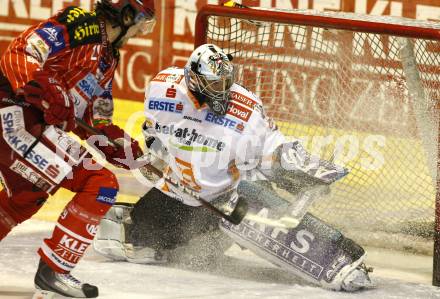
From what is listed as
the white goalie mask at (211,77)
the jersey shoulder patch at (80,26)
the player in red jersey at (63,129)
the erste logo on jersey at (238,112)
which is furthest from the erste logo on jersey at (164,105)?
the jersey shoulder patch at (80,26)

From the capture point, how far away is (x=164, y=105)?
4.49 meters

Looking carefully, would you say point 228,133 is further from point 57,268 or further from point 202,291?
point 57,268

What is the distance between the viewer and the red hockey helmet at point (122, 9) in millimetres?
3703

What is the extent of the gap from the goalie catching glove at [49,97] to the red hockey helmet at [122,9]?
1.39 ft

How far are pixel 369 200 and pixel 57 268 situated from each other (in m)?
1.96

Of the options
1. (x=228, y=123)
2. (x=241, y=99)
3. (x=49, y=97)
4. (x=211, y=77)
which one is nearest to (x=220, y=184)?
(x=228, y=123)

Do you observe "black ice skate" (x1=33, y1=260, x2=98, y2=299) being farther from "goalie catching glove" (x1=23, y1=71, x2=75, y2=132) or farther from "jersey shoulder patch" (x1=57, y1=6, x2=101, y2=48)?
"jersey shoulder patch" (x1=57, y1=6, x2=101, y2=48)

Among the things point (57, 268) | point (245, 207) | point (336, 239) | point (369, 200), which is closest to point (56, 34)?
point (57, 268)

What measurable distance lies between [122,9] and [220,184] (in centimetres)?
107

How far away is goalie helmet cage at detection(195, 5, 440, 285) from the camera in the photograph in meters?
4.78

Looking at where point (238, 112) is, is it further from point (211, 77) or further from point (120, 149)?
point (120, 149)

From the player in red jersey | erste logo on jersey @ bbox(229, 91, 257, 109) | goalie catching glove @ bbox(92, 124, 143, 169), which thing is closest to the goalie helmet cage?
erste logo on jersey @ bbox(229, 91, 257, 109)

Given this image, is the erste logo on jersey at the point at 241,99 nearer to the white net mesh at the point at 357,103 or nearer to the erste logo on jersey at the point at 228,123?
the erste logo on jersey at the point at 228,123

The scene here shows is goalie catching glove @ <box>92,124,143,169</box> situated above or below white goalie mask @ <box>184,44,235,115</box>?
below
